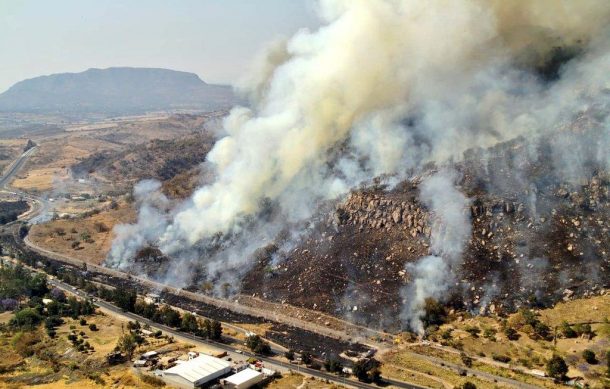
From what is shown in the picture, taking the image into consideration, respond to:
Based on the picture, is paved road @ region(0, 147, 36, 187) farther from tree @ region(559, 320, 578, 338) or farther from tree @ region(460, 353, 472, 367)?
tree @ region(559, 320, 578, 338)

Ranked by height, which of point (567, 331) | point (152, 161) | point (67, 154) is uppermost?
point (152, 161)

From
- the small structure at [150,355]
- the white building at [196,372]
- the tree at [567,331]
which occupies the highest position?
the tree at [567,331]

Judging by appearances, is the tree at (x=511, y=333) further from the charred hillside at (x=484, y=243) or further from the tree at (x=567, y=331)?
the tree at (x=567, y=331)

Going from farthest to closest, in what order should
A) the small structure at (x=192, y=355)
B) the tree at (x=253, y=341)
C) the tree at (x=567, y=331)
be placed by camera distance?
the tree at (x=253, y=341) < the small structure at (x=192, y=355) < the tree at (x=567, y=331)

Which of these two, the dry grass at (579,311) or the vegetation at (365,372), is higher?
the dry grass at (579,311)

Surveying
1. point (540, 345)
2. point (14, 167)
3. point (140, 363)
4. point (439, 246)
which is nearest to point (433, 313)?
point (439, 246)

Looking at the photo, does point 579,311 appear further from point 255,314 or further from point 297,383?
point 255,314

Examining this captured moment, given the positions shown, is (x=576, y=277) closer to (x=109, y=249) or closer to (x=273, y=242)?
(x=273, y=242)

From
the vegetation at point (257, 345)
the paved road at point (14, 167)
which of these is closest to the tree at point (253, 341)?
the vegetation at point (257, 345)
